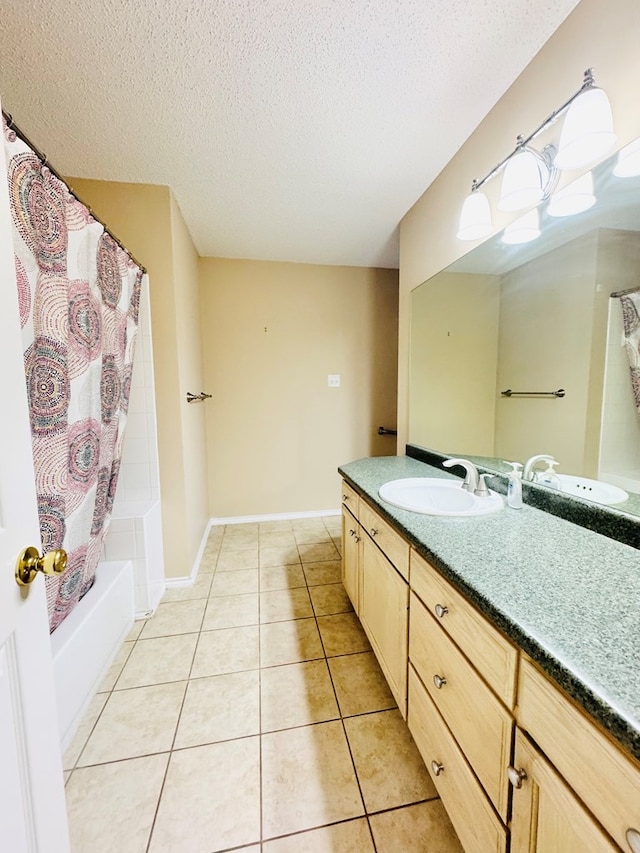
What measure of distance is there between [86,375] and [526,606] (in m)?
1.51

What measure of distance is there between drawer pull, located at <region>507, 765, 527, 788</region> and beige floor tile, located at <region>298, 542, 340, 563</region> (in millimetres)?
1907

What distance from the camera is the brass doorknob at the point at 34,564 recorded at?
64 centimetres

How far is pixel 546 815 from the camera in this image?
568 millimetres

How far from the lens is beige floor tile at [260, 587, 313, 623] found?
187 cm

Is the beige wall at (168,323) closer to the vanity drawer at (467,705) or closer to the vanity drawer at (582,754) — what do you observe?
the vanity drawer at (467,705)

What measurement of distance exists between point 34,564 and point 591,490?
1548 millimetres

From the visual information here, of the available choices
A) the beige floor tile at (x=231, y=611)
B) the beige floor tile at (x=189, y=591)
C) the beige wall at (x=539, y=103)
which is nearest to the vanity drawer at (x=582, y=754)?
the beige wall at (x=539, y=103)

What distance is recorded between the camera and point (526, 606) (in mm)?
667

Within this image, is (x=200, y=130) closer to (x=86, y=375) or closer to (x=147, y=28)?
(x=147, y=28)

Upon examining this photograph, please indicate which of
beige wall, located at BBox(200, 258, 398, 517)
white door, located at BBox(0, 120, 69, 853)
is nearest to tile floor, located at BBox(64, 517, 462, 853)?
white door, located at BBox(0, 120, 69, 853)

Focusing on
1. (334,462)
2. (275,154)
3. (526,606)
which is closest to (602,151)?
(526,606)

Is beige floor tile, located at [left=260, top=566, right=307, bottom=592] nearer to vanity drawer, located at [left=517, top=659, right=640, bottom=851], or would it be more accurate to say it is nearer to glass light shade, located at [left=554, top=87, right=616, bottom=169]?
vanity drawer, located at [left=517, top=659, right=640, bottom=851]

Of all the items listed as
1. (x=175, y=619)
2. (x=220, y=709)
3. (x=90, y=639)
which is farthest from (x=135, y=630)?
(x=220, y=709)

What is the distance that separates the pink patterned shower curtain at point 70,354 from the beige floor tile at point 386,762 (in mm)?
1236
